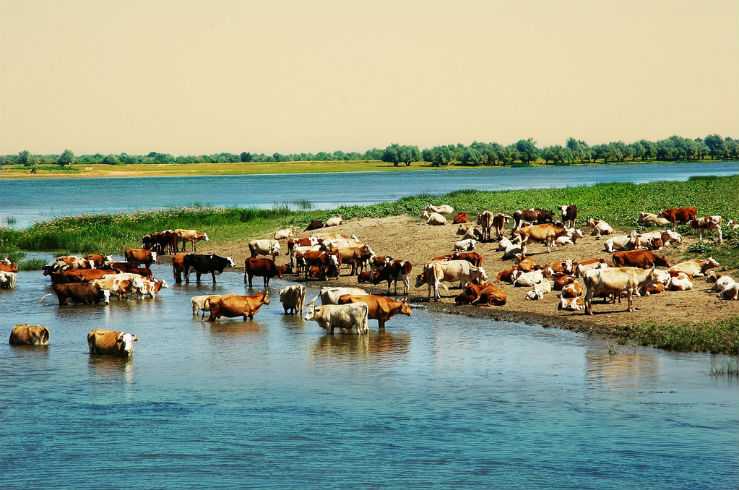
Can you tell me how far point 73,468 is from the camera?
1474 cm

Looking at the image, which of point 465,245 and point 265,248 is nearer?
point 465,245

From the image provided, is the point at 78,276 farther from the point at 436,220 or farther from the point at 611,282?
the point at 436,220

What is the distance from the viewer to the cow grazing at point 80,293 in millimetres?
31641

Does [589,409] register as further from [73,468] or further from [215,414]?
[73,468]

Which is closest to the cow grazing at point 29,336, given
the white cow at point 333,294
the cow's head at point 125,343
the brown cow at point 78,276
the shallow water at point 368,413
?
the shallow water at point 368,413

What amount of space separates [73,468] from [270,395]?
482 cm

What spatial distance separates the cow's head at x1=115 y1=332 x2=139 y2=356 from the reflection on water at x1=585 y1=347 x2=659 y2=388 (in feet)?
31.7

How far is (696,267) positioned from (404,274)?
331 inches

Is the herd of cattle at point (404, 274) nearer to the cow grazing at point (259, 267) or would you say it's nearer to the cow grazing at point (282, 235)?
the cow grazing at point (259, 267)

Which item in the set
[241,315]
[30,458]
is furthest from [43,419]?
[241,315]

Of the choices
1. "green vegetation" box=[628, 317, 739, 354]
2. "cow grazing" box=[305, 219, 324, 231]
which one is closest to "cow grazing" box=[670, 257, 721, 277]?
"green vegetation" box=[628, 317, 739, 354]

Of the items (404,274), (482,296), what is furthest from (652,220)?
(482,296)

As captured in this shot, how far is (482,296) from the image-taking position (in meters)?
29.0

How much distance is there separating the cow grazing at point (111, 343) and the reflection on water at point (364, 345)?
4.01 meters
